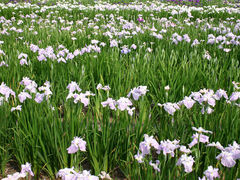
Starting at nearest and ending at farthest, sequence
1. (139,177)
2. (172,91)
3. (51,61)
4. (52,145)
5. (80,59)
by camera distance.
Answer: (139,177), (52,145), (172,91), (51,61), (80,59)

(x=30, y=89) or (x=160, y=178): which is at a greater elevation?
(x=30, y=89)

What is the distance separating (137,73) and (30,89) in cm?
138

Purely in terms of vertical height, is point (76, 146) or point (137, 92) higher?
point (137, 92)

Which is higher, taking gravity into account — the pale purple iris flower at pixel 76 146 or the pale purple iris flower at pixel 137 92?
the pale purple iris flower at pixel 137 92

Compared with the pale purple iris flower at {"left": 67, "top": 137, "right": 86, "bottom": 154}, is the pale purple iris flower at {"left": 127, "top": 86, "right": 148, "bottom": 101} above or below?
above

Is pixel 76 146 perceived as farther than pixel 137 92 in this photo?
No

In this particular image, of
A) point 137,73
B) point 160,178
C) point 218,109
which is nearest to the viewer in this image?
point 160,178

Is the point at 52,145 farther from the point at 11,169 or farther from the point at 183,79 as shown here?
the point at 183,79

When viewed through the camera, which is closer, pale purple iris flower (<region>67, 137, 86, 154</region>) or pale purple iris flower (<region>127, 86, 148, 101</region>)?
pale purple iris flower (<region>67, 137, 86, 154</region>)

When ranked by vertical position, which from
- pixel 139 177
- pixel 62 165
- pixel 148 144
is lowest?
pixel 62 165

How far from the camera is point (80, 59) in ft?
11.8

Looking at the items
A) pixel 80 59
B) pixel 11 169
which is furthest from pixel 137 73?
pixel 11 169

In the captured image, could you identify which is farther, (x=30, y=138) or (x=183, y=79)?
(x=183, y=79)

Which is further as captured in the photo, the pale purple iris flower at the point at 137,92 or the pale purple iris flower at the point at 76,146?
the pale purple iris flower at the point at 137,92
